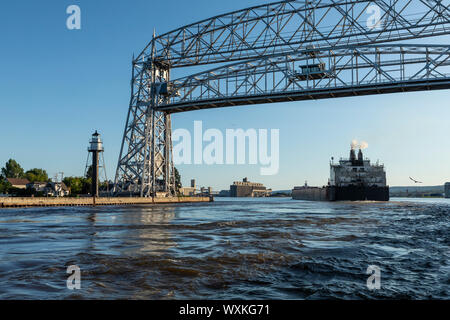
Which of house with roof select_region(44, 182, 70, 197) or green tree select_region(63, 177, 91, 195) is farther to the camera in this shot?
green tree select_region(63, 177, 91, 195)

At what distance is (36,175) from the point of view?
97.6 m

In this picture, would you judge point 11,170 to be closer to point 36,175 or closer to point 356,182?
point 36,175

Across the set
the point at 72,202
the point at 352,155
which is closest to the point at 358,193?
the point at 352,155

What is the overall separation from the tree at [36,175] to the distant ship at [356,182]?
66.7 metres

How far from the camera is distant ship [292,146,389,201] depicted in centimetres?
5684

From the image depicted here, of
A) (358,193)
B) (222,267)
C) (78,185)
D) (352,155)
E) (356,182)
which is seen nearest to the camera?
(222,267)

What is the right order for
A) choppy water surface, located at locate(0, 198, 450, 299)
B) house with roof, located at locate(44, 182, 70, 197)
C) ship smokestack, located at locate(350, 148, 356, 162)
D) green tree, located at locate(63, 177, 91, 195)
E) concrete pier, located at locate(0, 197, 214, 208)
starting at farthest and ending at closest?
green tree, located at locate(63, 177, 91, 195) → house with roof, located at locate(44, 182, 70, 197) → ship smokestack, located at locate(350, 148, 356, 162) → concrete pier, located at locate(0, 197, 214, 208) → choppy water surface, located at locate(0, 198, 450, 299)

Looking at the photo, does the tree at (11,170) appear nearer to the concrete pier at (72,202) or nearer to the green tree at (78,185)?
the green tree at (78,185)

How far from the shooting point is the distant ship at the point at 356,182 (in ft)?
186

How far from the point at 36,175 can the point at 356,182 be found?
7752cm

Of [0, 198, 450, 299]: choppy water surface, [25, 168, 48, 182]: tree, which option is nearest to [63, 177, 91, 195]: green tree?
[25, 168, 48, 182]: tree

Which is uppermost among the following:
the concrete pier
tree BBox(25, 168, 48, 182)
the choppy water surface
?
tree BBox(25, 168, 48, 182)

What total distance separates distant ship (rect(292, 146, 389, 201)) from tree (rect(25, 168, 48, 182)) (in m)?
66.7

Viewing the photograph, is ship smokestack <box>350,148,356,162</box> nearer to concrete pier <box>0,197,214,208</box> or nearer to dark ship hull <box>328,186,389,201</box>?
dark ship hull <box>328,186,389,201</box>
